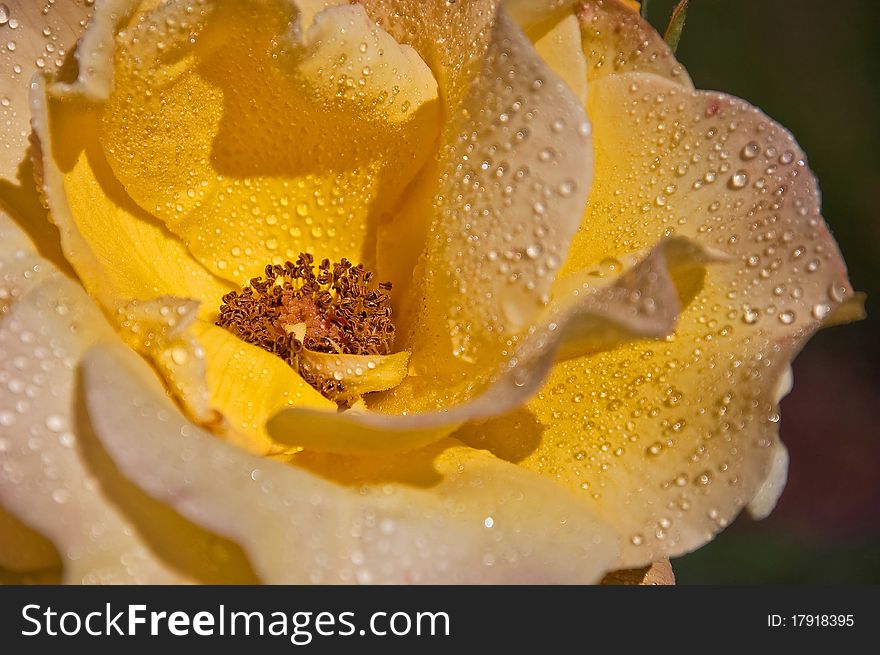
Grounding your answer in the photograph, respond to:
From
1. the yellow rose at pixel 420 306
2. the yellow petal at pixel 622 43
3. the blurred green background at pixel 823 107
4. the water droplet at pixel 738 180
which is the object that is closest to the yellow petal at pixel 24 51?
the yellow rose at pixel 420 306

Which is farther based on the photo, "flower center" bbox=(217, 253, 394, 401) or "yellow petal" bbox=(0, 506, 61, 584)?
"flower center" bbox=(217, 253, 394, 401)

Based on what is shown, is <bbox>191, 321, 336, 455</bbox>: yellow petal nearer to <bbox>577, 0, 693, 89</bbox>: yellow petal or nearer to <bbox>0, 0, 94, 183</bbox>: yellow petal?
<bbox>0, 0, 94, 183</bbox>: yellow petal

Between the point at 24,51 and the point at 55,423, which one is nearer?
the point at 55,423

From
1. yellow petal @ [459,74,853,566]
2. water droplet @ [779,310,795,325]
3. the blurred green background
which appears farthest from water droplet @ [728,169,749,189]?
the blurred green background

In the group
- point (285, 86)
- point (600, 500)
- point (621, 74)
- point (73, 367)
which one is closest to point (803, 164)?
point (621, 74)

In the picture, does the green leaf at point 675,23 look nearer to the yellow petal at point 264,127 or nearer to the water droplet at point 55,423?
the yellow petal at point 264,127

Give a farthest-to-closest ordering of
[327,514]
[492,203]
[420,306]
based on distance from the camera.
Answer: [420,306] < [492,203] < [327,514]

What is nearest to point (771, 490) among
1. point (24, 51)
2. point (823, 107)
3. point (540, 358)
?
point (540, 358)

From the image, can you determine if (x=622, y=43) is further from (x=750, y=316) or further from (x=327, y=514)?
(x=327, y=514)
